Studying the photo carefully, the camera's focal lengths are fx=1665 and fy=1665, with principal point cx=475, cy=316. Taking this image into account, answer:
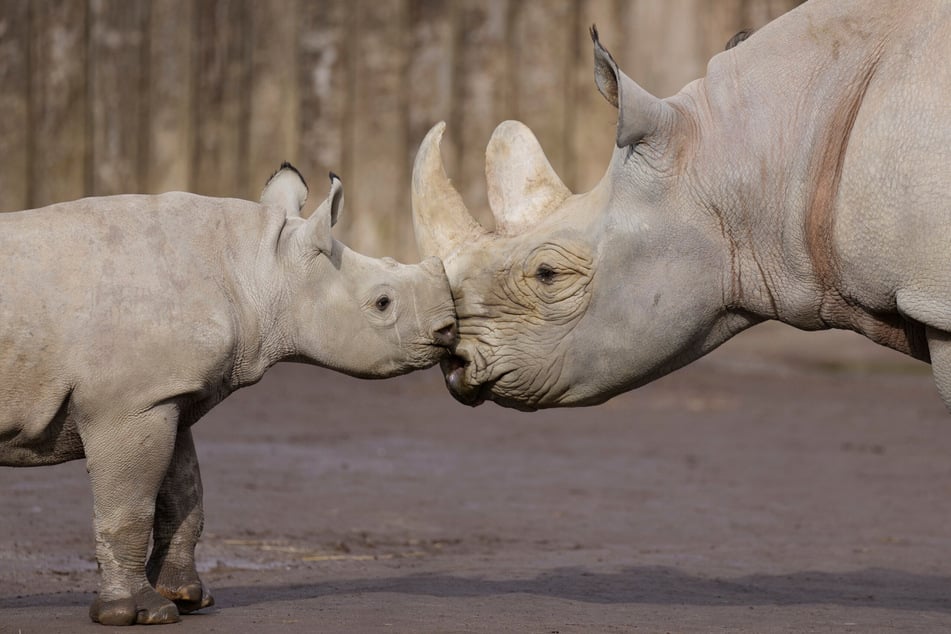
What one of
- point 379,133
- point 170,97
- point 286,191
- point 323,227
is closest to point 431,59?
point 379,133

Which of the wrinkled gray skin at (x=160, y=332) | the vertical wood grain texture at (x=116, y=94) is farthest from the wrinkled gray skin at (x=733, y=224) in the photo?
the vertical wood grain texture at (x=116, y=94)

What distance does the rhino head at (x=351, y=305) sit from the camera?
4.75m

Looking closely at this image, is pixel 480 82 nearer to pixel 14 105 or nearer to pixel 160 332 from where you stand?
pixel 14 105

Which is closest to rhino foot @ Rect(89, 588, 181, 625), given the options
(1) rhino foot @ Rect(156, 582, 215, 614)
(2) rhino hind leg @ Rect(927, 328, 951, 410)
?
(1) rhino foot @ Rect(156, 582, 215, 614)

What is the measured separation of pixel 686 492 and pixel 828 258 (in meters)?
3.41

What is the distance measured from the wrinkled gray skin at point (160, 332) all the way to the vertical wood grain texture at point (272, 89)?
6.55 metres

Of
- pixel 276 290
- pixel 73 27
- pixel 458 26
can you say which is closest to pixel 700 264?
pixel 276 290

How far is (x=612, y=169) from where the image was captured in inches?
185

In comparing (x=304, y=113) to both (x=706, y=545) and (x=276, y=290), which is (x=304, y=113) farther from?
(x=276, y=290)

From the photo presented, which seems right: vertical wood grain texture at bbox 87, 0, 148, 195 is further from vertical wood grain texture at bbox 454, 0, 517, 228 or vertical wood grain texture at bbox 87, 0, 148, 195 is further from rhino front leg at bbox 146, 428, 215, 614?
rhino front leg at bbox 146, 428, 215, 614

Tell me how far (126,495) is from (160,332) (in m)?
0.44

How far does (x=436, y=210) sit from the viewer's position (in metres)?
Result: 4.98

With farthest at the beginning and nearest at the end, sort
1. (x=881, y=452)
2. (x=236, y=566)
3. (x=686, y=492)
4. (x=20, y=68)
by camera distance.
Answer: (x=20, y=68) → (x=881, y=452) → (x=686, y=492) → (x=236, y=566)

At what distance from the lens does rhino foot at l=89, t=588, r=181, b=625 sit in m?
4.37
